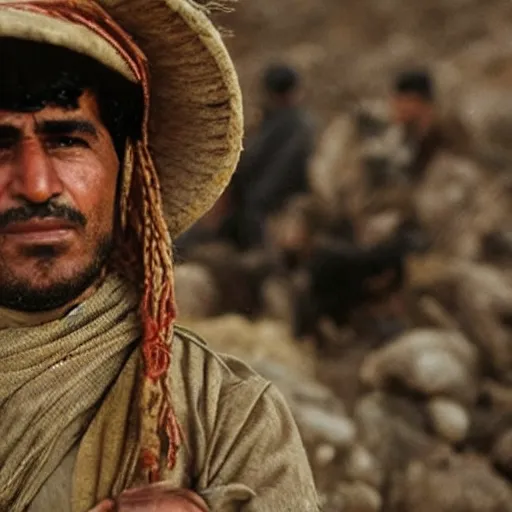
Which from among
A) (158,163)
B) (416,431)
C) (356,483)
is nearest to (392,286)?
(416,431)

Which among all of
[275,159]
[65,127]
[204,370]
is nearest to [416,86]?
[275,159]

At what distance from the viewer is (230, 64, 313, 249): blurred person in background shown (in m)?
6.77

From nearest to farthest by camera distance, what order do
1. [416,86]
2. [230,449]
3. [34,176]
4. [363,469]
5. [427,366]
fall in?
[34,176] < [230,449] < [363,469] < [427,366] < [416,86]

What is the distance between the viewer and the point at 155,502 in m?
1.66

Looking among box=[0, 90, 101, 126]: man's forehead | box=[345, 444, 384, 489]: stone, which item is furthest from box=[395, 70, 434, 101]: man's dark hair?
box=[0, 90, 101, 126]: man's forehead

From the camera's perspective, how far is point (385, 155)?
22.1ft

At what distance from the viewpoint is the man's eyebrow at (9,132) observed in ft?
5.39

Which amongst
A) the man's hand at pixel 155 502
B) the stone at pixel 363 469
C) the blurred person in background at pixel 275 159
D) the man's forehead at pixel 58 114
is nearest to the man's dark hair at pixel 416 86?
the blurred person in background at pixel 275 159

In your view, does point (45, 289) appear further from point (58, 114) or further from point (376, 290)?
point (376, 290)

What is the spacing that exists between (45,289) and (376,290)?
15.0 ft

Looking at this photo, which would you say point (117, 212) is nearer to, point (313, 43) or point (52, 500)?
point (52, 500)

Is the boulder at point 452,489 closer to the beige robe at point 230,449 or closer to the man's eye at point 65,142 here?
the beige robe at point 230,449

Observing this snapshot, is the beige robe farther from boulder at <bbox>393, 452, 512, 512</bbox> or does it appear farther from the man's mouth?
boulder at <bbox>393, 452, 512, 512</bbox>

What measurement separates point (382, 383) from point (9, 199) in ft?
12.3
